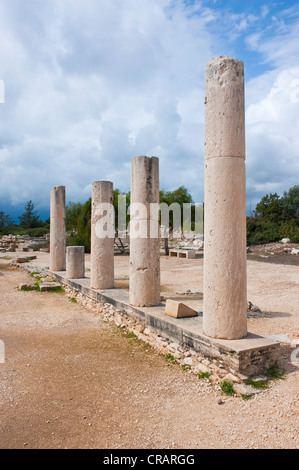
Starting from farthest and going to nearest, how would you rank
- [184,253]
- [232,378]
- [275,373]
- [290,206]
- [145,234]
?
1. [290,206]
2. [184,253]
3. [145,234]
4. [275,373]
5. [232,378]

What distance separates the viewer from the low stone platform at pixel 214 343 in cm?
434

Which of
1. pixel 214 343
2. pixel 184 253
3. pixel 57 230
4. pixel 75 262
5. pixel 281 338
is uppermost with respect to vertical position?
pixel 57 230

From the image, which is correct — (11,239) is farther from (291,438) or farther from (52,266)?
(291,438)

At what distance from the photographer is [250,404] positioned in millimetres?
3875

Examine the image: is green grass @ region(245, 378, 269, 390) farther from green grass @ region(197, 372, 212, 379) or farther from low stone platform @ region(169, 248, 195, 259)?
low stone platform @ region(169, 248, 195, 259)

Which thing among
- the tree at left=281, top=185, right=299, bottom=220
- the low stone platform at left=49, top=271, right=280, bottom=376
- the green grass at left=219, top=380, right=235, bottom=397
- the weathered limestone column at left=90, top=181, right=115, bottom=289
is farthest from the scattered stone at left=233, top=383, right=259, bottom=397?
the tree at left=281, top=185, right=299, bottom=220

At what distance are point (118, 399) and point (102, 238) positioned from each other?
537cm

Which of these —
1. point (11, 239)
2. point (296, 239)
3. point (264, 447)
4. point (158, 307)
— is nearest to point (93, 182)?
point (158, 307)

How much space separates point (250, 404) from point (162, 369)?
5.03ft

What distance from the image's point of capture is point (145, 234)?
7031 millimetres

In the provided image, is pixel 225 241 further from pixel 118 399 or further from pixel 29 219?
pixel 29 219

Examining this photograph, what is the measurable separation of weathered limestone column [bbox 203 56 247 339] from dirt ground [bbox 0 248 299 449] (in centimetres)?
99

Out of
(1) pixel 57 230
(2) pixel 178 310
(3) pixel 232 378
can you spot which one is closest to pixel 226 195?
(2) pixel 178 310

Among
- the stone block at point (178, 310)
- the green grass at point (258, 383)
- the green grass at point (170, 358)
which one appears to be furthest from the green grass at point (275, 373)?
the stone block at point (178, 310)
